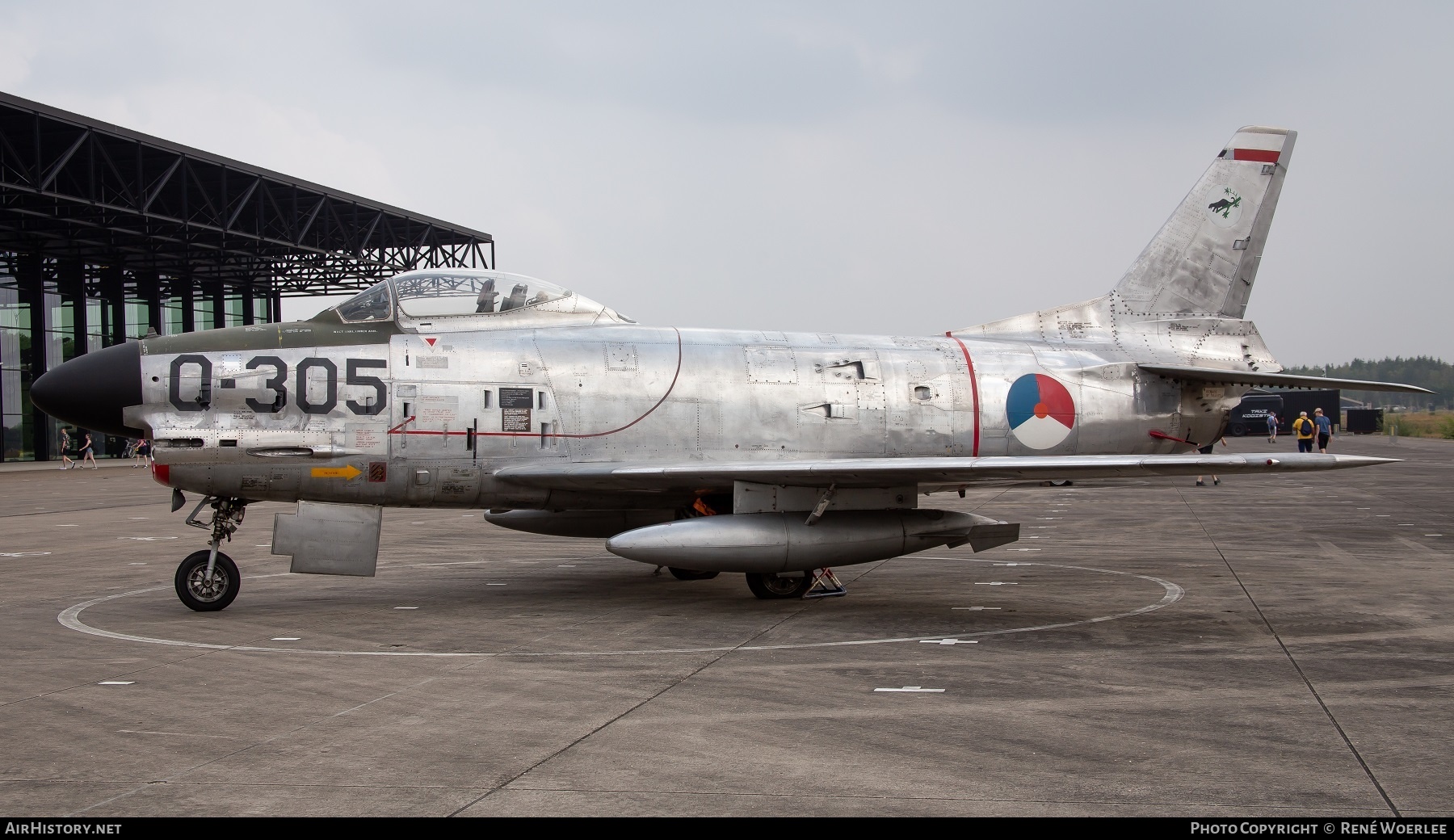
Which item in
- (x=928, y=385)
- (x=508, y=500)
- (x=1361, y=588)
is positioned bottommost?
(x=1361, y=588)

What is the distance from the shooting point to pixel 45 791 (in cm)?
516

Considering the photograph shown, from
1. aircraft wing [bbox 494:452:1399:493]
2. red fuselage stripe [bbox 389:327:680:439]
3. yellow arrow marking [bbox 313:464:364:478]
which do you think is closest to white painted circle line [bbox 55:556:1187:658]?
aircraft wing [bbox 494:452:1399:493]

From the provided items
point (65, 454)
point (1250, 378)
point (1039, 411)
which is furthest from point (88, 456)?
point (1250, 378)

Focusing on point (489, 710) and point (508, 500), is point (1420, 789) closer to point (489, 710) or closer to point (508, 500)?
point (489, 710)

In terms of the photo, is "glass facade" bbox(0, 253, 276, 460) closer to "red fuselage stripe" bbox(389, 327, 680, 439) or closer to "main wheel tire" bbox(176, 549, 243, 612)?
"main wheel tire" bbox(176, 549, 243, 612)

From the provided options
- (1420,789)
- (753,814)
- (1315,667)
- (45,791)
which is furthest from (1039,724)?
(45,791)

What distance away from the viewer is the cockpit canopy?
11.5 metres

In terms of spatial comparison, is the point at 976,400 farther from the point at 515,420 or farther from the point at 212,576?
the point at 212,576

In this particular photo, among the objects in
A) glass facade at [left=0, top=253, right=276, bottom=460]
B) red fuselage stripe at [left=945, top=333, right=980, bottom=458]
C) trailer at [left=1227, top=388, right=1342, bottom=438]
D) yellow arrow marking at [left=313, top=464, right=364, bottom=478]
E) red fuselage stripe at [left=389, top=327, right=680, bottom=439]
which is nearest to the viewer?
yellow arrow marking at [left=313, top=464, right=364, bottom=478]

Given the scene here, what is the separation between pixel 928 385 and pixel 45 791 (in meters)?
9.46

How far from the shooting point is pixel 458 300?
1173 centimetres

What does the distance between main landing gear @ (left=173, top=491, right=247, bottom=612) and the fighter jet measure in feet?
0.08

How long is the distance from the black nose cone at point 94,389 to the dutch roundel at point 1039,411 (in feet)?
30.0

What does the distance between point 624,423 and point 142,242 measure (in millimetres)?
48100
